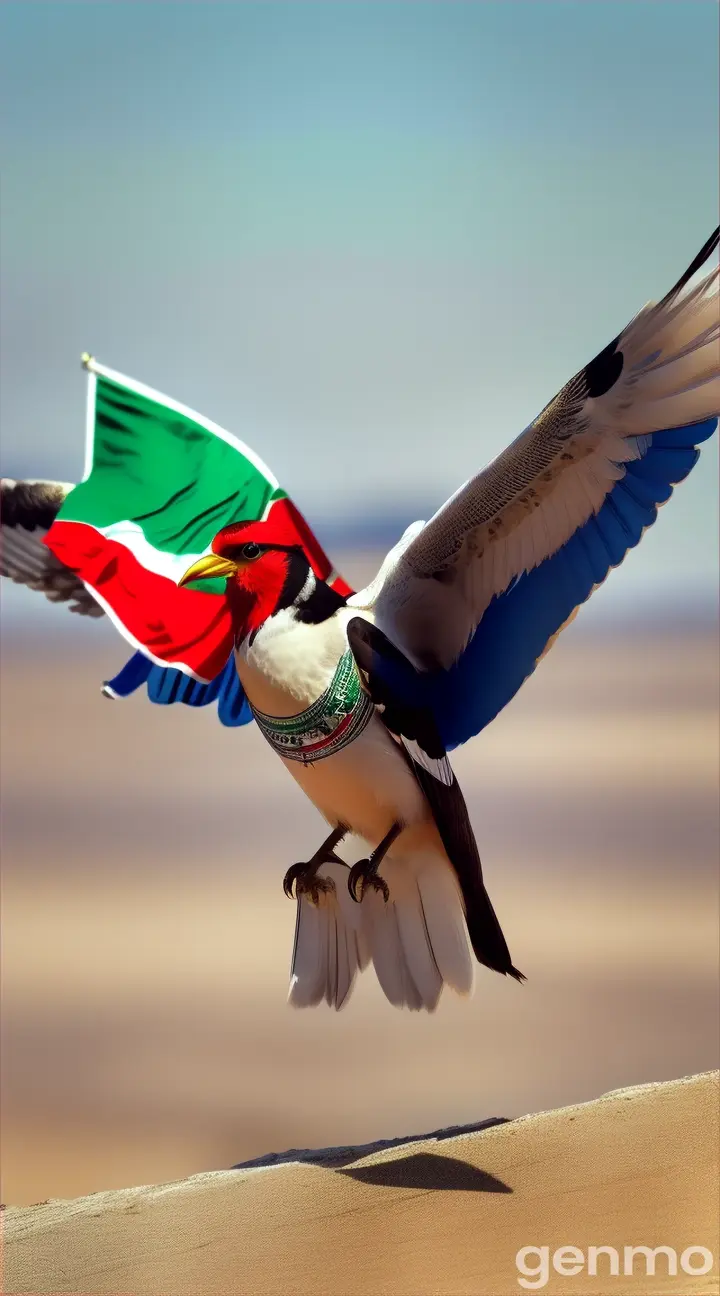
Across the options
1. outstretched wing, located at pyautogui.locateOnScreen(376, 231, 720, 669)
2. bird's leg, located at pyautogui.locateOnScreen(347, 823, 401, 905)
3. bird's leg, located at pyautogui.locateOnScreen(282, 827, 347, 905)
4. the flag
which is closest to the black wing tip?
outstretched wing, located at pyautogui.locateOnScreen(376, 231, 720, 669)

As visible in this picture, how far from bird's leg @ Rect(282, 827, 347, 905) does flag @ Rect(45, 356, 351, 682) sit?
1.61ft

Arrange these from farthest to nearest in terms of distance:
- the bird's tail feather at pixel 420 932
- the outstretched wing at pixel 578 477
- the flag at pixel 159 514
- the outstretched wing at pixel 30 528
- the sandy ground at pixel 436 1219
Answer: the outstretched wing at pixel 30 528
the flag at pixel 159 514
the bird's tail feather at pixel 420 932
the outstretched wing at pixel 578 477
the sandy ground at pixel 436 1219

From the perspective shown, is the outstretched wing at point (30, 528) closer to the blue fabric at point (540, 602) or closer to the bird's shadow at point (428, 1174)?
the blue fabric at point (540, 602)

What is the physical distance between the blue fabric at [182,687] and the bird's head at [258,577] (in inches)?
19.0

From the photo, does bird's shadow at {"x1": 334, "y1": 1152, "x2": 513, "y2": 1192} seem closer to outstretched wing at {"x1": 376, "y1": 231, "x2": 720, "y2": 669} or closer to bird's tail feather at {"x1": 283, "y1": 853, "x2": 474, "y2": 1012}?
bird's tail feather at {"x1": 283, "y1": 853, "x2": 474, "y2": 1012}

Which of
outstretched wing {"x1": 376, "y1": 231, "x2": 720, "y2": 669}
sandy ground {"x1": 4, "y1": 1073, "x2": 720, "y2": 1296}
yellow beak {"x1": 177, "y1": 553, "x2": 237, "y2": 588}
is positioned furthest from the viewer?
yellow beak {"x1": 177, "y1": 553, "x2": 237, "y2": 588}

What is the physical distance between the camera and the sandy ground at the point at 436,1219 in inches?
79.5

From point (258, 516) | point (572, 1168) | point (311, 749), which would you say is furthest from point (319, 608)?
point (572, 1168)

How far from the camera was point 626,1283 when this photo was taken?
1.91 metres

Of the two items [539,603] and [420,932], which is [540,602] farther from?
[420,932]

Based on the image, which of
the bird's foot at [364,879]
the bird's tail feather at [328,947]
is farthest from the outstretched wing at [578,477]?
the bird's tail feather at [328,947]

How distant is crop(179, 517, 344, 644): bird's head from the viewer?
7.80 feet

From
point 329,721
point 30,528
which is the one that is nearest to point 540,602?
point 329,721

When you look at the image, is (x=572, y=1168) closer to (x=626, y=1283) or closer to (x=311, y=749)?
(x=626, y=1283)
